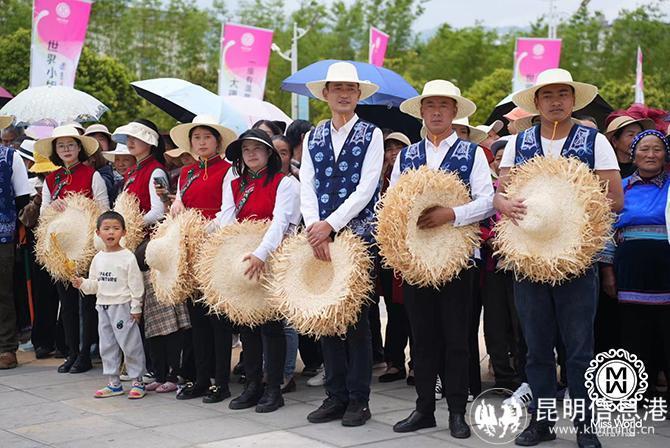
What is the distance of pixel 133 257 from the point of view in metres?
7.25

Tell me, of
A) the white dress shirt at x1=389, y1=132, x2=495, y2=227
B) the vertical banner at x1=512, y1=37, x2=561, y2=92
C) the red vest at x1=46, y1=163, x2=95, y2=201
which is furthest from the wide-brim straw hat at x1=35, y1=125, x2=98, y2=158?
the vertical banner at x1=512, y1=37, x2=561, y2=92

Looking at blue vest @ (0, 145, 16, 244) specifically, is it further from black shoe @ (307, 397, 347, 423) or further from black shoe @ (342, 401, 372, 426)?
black shoe @ (342, 401, 372, 426)

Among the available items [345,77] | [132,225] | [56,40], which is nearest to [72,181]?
[132,225]

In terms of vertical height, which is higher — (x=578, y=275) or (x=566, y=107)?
(x=566, y=107)

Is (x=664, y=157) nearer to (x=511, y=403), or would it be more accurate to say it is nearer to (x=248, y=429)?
(x=511, y=403)

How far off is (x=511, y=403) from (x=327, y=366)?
1.27 m

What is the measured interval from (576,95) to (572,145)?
446mm

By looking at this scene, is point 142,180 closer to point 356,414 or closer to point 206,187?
point 206,187

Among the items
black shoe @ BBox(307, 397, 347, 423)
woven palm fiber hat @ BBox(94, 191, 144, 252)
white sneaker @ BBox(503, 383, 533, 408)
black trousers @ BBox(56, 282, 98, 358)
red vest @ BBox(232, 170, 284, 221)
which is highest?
red vest @ BBox(232, 170, 284, 221)

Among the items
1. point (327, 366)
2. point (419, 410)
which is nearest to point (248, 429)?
point (327, 366)

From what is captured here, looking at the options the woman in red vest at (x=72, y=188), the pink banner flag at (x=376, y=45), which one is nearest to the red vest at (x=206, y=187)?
the woman in red vest at (x=72, y=188)

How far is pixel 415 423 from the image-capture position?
586cm

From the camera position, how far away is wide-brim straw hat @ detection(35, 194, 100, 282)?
781 centimetres

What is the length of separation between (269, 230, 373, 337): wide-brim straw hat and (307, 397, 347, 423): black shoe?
0.48 meters
